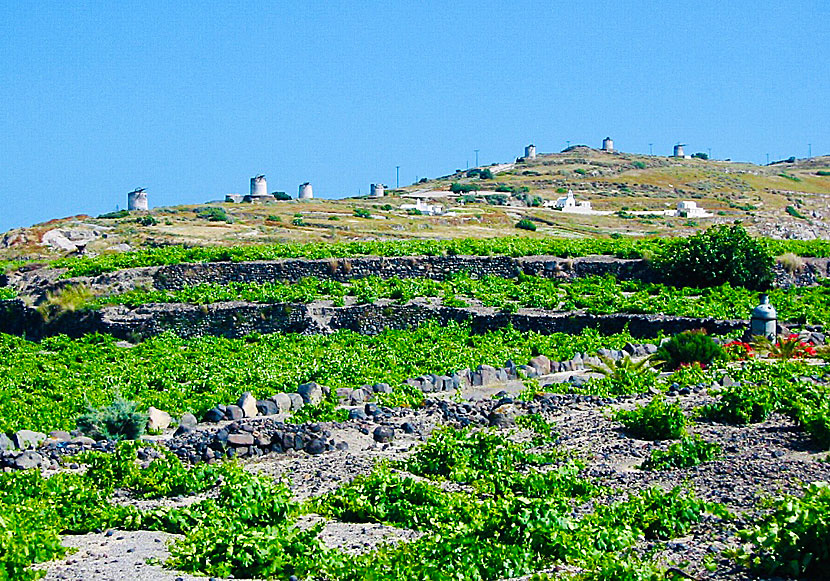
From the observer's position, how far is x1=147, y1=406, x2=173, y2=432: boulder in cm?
1383

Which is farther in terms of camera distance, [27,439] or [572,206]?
[572,206]

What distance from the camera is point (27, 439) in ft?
40.4

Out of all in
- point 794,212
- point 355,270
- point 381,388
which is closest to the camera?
point 381,388

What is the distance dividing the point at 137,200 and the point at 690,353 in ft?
172

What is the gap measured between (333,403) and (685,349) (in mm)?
7382

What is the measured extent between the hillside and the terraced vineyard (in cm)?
2346

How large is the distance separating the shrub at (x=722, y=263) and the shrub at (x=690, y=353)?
34.5 ft

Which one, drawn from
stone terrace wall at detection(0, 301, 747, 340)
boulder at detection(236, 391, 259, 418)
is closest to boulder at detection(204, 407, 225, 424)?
boulder at detection(236, 391, 259, 418)

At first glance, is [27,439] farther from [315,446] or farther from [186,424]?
[315,446]

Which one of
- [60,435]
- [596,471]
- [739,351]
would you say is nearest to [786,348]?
[739,351]

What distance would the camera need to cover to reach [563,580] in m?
6.62

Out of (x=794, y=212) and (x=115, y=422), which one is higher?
(x=794, y=212)

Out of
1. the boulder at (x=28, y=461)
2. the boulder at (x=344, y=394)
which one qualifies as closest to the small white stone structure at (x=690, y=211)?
the boulder at (x=344, y=394)

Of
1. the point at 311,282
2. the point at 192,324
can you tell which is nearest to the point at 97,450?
the point at 192,324
